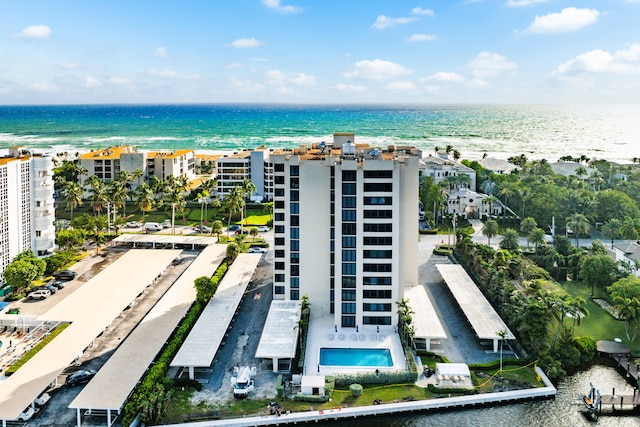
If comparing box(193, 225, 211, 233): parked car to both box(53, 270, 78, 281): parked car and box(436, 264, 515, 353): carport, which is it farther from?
box(436, 264, 515, 353): carport

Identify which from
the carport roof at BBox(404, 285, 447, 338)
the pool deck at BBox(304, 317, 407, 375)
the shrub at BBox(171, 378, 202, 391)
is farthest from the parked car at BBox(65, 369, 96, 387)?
the carport roof at BBox(404, 285, 447, 338)

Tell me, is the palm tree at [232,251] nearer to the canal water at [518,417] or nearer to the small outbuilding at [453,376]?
the small outbuilding at [453,376]

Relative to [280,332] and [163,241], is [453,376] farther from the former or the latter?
[163,241]

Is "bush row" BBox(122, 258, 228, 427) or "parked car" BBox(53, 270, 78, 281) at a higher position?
"parked car" BBox(53, 270, 78, 281)

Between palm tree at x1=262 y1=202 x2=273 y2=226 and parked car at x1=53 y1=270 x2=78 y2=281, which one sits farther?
palm tree at x1=262 y1=202 x2=273 y2=226

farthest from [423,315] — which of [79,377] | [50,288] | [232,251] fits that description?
[50,288]

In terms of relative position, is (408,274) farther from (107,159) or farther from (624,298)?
(107,159)

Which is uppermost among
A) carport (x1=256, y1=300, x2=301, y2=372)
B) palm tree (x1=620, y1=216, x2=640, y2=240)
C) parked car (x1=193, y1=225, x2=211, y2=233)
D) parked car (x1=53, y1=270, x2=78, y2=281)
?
palm tree (x1=620, y1=216, x2=640, y2=240)

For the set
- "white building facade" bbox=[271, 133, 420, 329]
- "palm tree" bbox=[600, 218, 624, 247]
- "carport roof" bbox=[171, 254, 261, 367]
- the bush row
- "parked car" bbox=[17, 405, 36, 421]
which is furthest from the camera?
"palm tree" bbox=[600, 218, 624, 247]
